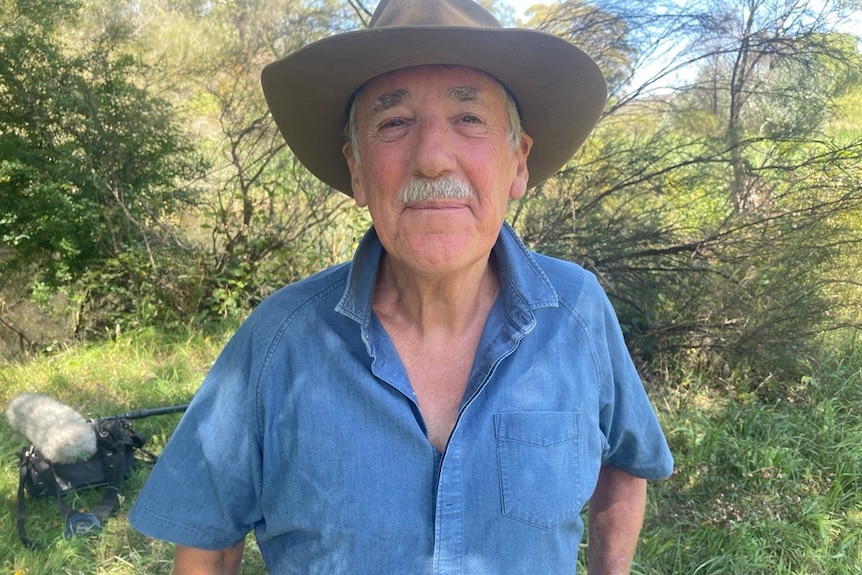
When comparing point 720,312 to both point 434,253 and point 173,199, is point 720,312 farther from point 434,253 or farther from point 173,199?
point 173,199

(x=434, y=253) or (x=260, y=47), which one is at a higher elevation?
(x=260, y=47)

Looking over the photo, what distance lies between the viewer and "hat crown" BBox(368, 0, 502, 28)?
1.37 metres

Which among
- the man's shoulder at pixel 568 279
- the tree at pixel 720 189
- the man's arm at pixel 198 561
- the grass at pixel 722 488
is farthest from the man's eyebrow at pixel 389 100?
the tree at pixel 720 189

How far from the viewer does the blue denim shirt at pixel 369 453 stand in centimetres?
119

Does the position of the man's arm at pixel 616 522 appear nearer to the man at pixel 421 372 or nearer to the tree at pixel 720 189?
the man at pixel 421 372

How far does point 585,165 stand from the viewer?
4.54 meters

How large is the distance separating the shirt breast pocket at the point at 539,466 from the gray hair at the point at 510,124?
653 mm

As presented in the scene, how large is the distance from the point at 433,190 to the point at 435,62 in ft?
0.92

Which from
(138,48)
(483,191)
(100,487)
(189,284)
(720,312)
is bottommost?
(100,487)

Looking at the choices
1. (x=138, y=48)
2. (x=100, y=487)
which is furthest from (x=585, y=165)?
(x=138, y=48)

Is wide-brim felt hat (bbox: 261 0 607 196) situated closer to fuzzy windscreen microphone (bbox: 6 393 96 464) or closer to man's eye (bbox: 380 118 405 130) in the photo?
man's eye (bbox: 380 118 405 130)

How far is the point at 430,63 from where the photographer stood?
135 cm

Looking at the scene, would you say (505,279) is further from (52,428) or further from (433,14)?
(52,428)

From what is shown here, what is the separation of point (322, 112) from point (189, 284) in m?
4.94
